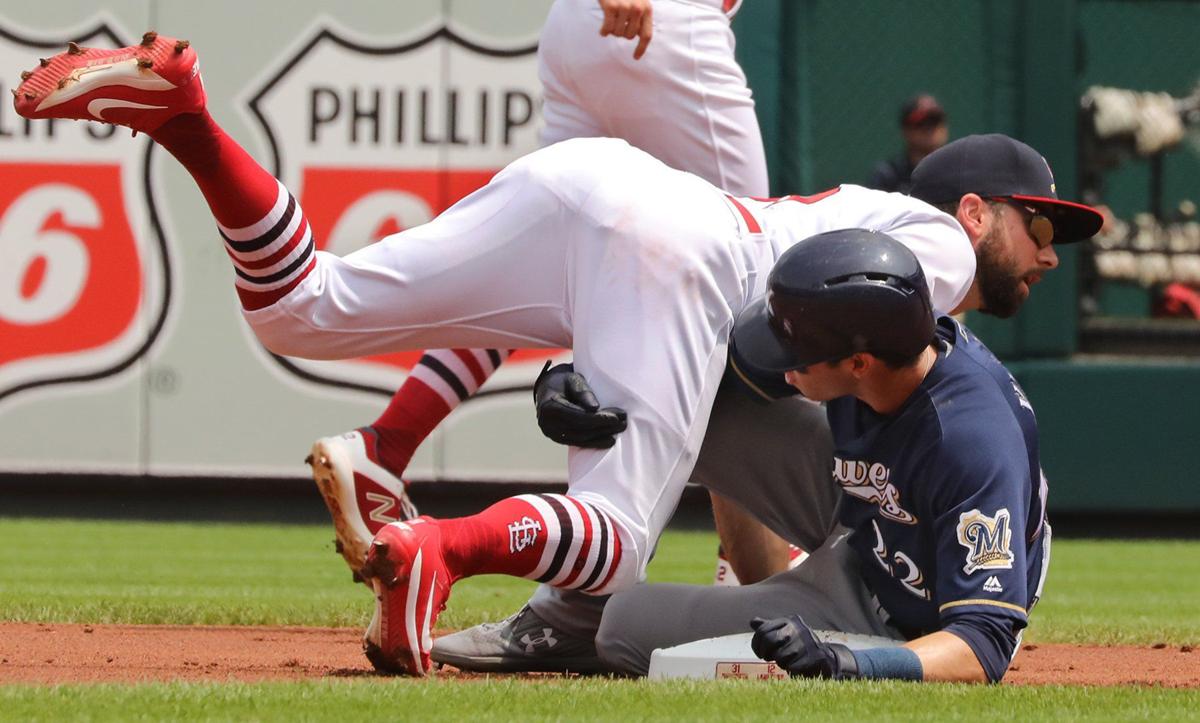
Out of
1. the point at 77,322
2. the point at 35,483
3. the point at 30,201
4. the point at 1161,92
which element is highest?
the point at 1161,92

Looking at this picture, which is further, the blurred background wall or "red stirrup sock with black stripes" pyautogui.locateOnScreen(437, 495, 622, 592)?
the blurred background wall

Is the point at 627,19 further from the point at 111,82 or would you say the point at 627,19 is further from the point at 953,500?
the point at 953,500

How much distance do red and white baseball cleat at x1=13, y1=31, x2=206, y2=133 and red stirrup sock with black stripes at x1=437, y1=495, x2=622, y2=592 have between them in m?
0.91

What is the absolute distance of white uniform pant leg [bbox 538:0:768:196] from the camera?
4.09 m

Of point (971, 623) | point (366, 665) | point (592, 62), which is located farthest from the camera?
point (592, 62)

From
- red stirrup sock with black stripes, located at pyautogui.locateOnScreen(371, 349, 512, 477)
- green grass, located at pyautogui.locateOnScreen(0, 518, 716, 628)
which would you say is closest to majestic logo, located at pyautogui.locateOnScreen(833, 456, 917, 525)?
red stirrup sock with black stripes, located at pyautogui.locateOnScreen(371, 349, 512, 477)

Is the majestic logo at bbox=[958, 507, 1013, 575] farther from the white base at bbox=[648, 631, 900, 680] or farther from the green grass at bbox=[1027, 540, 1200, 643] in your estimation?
the green grass at bbox=[1027, 540, 1200, 643]

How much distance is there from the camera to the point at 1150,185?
9.70m

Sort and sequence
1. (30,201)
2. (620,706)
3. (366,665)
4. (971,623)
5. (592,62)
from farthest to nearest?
1. (30,201)
2. (592,62)
3. (366,665)
4. (971,623)
5. (620,706)

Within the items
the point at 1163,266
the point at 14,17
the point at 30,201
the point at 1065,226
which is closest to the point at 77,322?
the point at 30,201

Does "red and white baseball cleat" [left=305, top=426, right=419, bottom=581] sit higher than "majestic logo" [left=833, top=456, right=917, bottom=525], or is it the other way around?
"majestic logo" [left=833, top=456, right=917, bottom=525]

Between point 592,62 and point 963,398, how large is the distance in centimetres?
137

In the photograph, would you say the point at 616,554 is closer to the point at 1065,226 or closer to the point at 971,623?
the point at 971,623

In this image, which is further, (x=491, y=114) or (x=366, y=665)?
(x=491, y=114)
